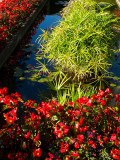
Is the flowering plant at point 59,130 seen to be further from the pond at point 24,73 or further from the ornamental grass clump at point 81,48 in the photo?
the ornamental grass clump at point 81,48

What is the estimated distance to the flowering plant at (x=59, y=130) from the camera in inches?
98.8

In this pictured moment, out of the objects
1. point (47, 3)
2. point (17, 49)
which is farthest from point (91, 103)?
point (47, 3)

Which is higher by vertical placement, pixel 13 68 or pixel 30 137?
pixel 30 137

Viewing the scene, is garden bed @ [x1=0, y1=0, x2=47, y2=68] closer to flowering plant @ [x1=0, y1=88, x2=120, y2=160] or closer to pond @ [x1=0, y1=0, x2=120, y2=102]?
pond @ [x1=0, y1=0, x2=120, y2=102]

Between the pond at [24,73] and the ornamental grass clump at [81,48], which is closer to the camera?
the pond at [24,73]

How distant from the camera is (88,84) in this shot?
4848 mm

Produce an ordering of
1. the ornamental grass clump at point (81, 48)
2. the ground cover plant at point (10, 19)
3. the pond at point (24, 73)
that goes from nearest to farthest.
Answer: the pond at point (24, 73)
the ornamental grass clump at point (81, 48)
the ground cover plant at point (10, 19)

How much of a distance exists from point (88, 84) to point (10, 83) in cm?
167

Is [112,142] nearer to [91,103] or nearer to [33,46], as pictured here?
[91,103]

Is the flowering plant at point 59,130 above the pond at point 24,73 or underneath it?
above

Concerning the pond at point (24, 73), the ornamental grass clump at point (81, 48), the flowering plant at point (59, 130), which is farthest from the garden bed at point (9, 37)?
the flowering plant at point (59, 130)

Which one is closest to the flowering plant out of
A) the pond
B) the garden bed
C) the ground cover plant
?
the pond

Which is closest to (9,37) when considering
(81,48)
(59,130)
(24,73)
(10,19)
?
(10,19)

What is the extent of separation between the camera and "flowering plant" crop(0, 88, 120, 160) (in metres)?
2.51
